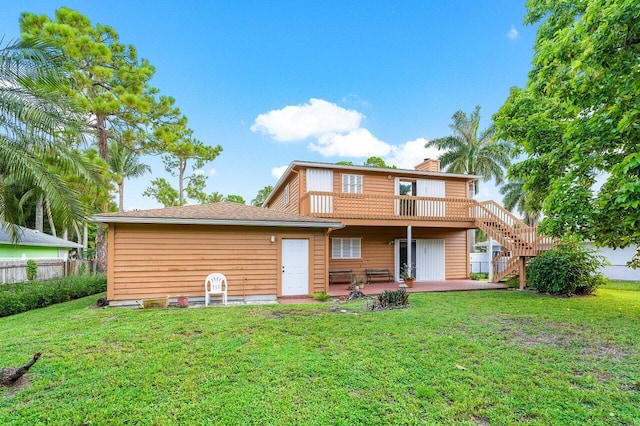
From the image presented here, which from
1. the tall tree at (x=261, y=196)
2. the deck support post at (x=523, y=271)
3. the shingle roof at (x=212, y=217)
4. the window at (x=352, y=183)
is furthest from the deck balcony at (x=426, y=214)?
the tall tree at (x=261, y=196)

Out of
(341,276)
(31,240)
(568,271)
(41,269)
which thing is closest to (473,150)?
(568,271)

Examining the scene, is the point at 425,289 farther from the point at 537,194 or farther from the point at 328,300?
the point at 537,194

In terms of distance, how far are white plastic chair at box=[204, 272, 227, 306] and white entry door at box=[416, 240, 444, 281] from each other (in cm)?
916

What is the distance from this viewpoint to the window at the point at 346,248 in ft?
44.0

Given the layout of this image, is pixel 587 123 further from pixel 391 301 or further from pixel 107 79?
pixel 107 79

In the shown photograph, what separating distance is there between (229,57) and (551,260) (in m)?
16.6

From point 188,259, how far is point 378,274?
795 centimetres

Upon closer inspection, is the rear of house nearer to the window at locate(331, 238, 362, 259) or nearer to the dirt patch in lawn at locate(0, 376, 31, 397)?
the window at locate(331, 238, 362, 259)

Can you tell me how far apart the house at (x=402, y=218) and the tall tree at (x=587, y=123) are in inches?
191

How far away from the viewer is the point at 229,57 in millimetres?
15609

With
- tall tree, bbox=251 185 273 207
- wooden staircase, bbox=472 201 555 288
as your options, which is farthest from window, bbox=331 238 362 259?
tall tree, bbox=251 185 273 207

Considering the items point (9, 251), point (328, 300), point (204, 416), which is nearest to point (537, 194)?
point (328, 300)

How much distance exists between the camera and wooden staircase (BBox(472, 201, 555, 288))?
37.3 ft

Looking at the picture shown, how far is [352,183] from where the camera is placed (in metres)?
13.4
